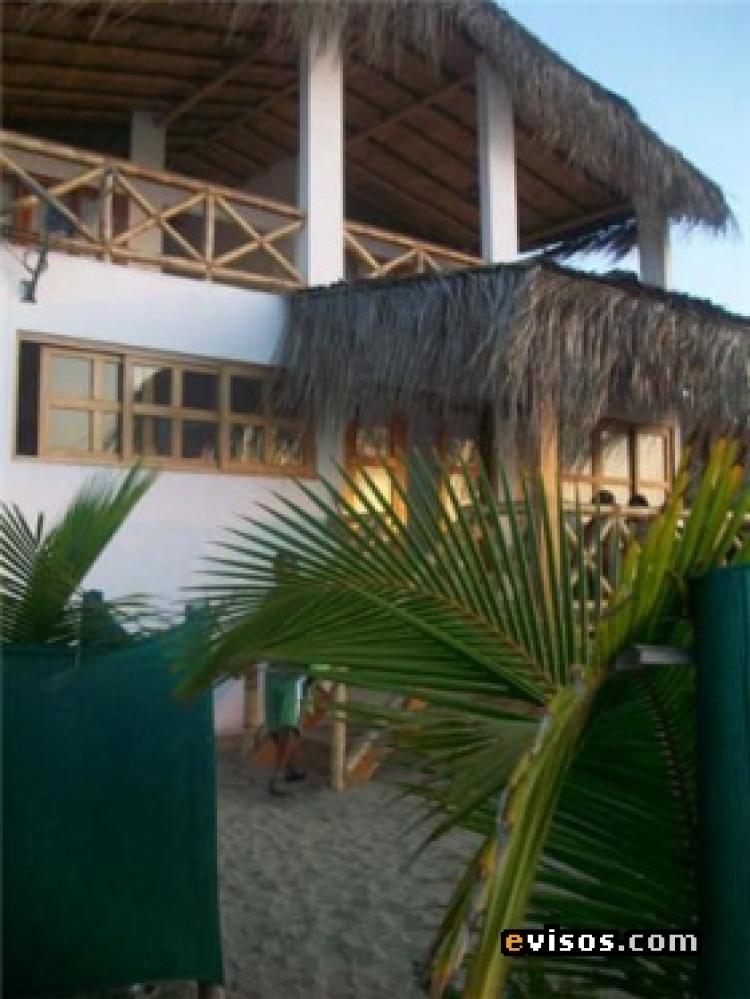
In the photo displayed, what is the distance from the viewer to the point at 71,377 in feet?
24.0

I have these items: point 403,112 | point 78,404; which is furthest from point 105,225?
point 403,112

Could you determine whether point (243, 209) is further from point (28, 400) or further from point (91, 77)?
point (28, 400)

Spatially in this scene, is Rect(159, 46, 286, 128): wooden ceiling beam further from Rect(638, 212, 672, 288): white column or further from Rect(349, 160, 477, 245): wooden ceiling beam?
Rect(638, 212, 672, 288): white column

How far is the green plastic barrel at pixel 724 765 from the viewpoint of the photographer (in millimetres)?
1178

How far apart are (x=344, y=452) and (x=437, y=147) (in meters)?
5.15

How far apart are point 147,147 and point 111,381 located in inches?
184

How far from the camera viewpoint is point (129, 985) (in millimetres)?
3010

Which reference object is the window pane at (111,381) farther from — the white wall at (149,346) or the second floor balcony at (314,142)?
the second floor balcony at (314,142)

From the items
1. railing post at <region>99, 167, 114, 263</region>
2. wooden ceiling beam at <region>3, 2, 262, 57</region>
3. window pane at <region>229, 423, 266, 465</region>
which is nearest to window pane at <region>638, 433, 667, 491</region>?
window pane at <region>229, 423, 266, 465</region>

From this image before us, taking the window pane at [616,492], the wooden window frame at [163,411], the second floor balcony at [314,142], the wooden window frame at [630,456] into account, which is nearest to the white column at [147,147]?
the second floor balcony at [314,142]

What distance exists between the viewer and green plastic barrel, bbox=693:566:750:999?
1178mm

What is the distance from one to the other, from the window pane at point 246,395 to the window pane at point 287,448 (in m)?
0.29

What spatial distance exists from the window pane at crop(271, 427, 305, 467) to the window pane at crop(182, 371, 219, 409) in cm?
69

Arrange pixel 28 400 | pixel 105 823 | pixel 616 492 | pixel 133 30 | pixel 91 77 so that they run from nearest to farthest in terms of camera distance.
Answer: pixel 105 823 → pixel 28 400 → pixel 133 30 → pixel 91 77 → pixel 616 492
